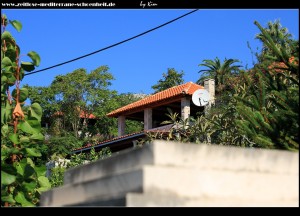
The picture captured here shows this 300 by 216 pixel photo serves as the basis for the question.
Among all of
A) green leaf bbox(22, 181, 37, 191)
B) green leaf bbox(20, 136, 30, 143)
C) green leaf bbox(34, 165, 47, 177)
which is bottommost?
green leaf bbox(22, 181, 37, 191)

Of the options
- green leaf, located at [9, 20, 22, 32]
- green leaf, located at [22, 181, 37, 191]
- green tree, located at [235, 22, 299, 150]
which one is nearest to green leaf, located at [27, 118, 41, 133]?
green leaf, located at [22, 181, 37, 191]

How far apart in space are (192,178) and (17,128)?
3013 mm

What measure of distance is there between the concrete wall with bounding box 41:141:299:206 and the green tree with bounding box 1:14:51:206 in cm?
132

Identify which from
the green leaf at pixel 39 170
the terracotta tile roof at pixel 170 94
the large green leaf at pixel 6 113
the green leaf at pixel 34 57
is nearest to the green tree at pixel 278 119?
the green leaf at pixel 39 170

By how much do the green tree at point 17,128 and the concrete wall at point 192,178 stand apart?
A: 4.34 ft

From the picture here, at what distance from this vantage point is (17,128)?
6.88 meters

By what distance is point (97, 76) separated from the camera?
52.4m

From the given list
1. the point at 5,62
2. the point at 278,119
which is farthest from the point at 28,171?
the point at 278,119

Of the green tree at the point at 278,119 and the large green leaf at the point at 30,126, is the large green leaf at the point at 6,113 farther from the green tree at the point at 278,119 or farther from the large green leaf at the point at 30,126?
the green tree at the point at 278,119

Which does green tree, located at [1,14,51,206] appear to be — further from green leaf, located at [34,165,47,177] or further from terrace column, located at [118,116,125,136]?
terrace column, located at [118,116,125,136]

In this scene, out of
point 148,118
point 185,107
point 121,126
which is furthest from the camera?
point 121,126

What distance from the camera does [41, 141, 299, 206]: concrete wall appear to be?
4.75 m

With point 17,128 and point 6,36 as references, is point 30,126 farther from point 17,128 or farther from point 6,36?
point 6,36
